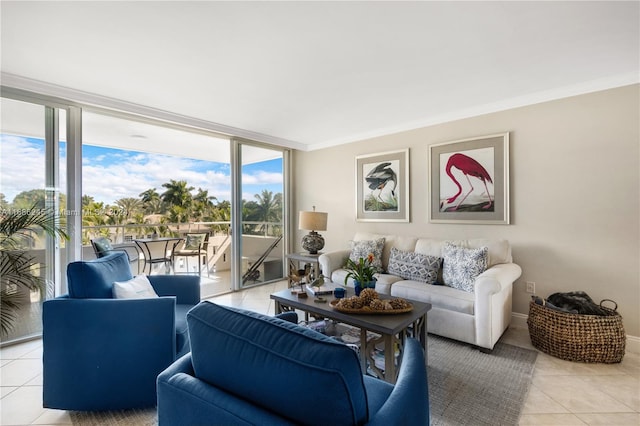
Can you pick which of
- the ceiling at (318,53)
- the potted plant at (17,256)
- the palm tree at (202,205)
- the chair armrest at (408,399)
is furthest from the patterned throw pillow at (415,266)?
the palm tree at (202,205)

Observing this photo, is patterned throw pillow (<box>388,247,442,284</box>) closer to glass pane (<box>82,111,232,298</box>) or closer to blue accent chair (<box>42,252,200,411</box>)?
blue accent chair (<box>42,252,200,411</box>)

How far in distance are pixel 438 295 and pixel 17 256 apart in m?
3.87

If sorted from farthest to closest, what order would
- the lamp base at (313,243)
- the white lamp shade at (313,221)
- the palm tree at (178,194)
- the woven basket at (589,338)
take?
1. the palm tree at (178,194)
2. the lamp base at (313,243)
3. the white lamp shade at (313,221)
4. the woven basket at (589,338)

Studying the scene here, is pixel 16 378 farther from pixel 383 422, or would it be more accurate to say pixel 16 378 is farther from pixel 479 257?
pixel 479 257

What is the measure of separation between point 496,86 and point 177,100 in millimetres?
3249

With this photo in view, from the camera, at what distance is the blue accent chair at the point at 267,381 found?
2.38 ft

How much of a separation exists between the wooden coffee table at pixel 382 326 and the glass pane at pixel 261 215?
97.1 inches

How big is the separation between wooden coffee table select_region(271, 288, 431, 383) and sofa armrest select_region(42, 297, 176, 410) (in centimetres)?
106

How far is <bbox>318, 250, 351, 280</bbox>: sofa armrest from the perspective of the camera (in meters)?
3.83

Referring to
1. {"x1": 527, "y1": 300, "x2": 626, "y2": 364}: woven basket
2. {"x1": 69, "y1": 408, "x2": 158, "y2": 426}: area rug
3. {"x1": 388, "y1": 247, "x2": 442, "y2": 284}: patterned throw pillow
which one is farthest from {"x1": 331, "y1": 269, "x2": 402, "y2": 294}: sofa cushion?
{"x1": 69, "y1": 408, "x2": 158, "y2": 426}: area rug

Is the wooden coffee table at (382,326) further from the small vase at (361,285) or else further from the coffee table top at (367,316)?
the small vase at (361,285)

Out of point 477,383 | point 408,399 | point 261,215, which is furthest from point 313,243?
point 408,399

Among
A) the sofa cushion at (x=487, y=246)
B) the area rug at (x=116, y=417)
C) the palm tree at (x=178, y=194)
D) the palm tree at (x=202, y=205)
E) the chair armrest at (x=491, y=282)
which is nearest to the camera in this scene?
the area rug at (x=116, y=417)

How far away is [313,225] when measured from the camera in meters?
4.37
